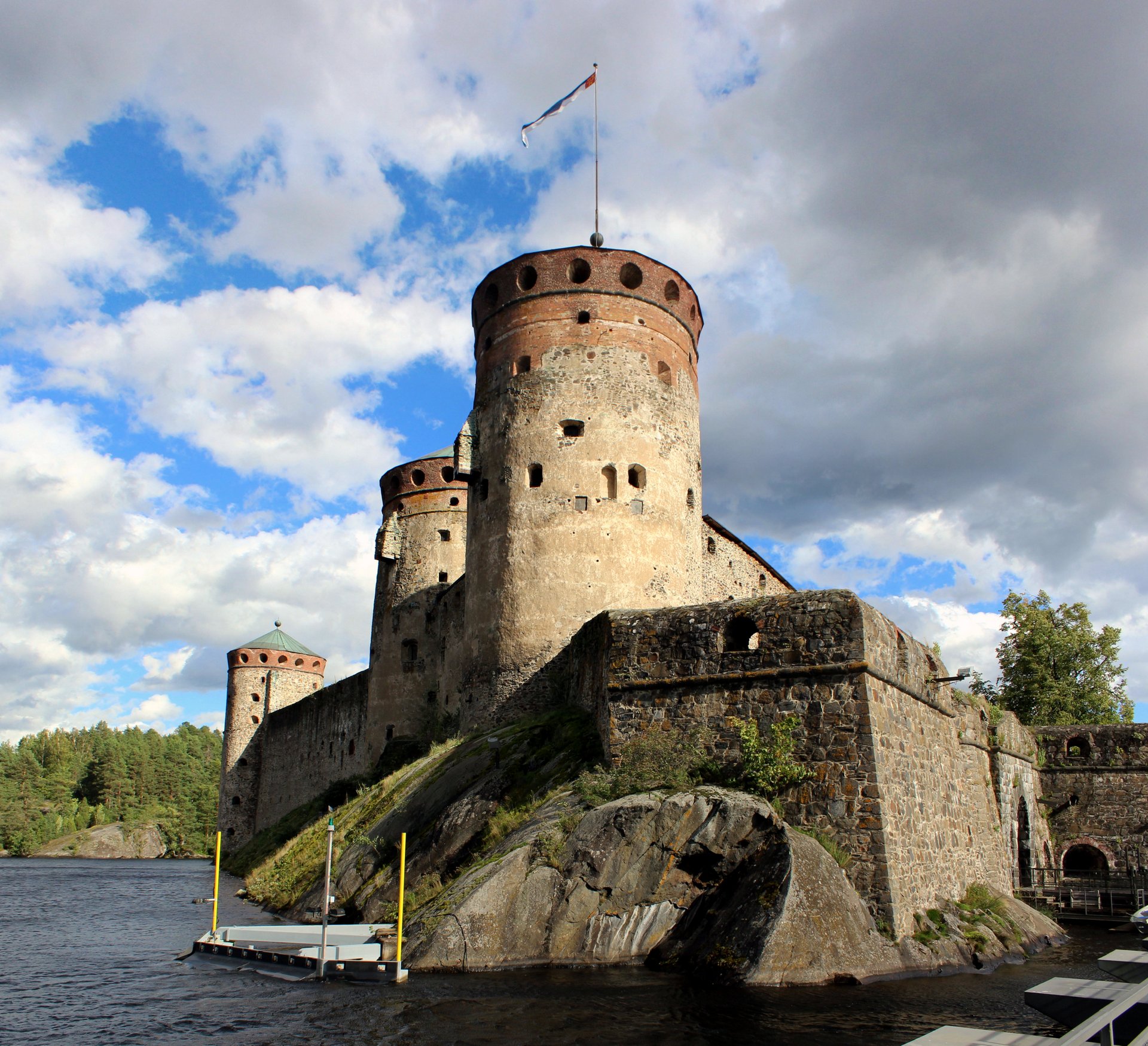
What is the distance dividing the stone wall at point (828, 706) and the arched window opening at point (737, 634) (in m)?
0.02

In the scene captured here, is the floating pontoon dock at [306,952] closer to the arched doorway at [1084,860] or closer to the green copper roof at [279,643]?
the arched doorway at [1084,860]

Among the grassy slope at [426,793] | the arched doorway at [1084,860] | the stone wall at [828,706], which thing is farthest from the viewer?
the arched doorway at [1084,860]

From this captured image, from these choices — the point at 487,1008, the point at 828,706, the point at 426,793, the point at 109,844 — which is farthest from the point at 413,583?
the point at 109,844

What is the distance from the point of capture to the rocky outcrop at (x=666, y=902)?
34.7ft

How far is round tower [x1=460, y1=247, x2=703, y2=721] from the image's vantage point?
65.2 feet

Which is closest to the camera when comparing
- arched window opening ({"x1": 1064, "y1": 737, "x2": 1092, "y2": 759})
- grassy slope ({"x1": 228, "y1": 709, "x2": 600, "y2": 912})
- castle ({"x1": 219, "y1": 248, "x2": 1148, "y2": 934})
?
castle ({"x1": 219, "y1": 248, "x2": 1148, "y2": 934})

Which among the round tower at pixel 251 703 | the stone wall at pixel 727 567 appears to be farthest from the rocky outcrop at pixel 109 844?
the stone wall at pixel 727 567

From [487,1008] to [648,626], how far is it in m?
6.18

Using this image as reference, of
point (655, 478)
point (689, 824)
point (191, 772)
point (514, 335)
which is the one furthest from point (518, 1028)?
point (191, 772)

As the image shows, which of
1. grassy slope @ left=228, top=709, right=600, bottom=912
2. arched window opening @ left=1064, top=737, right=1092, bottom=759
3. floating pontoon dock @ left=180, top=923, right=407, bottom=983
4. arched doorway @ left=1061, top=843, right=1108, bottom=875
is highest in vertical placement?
arched window opening @ left=1064, top=737, right=1092, bottom=759

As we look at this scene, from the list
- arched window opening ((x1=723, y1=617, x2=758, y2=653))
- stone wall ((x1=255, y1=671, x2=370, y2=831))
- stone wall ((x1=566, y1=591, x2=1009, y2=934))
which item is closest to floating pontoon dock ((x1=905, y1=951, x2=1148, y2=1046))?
stone wall ((x1=566, y1=591, x2=1009, y2=934))

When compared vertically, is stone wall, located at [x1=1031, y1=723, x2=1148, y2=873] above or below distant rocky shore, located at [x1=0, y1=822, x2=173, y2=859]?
above

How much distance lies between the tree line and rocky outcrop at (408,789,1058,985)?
64.2 metres

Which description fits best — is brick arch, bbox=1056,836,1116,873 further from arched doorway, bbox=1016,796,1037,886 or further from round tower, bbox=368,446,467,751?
round tower, bbox=368,446,467,751
